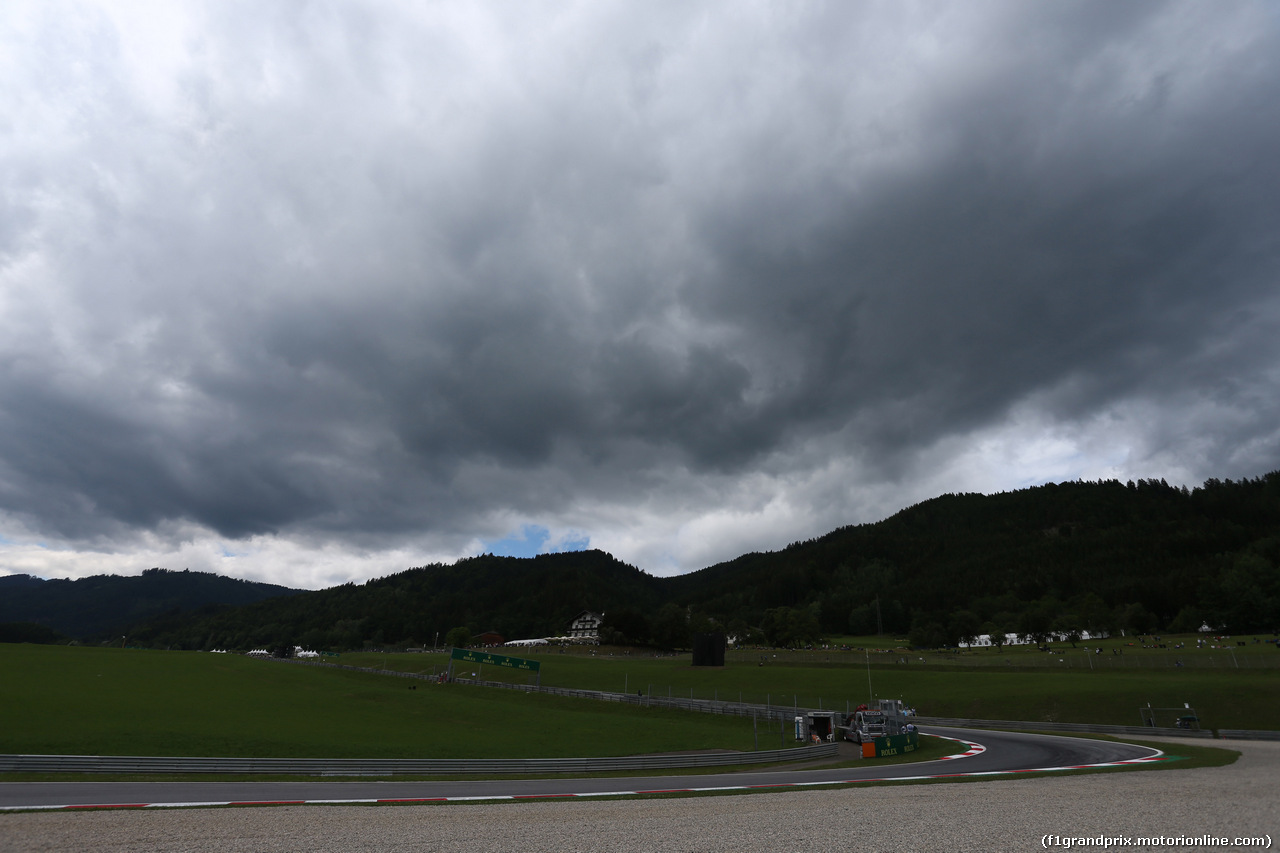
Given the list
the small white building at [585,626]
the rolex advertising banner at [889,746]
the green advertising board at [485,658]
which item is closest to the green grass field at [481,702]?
the green advertising board at [485,658]

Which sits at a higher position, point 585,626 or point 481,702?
point 481,702

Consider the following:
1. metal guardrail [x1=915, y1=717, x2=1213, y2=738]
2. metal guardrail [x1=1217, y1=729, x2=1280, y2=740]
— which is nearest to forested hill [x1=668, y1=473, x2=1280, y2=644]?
metal guardrail [x1=915, y1=717, x2=1213, y2=738]

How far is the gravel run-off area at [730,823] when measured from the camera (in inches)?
496

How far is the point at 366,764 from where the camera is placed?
2925 centimetres

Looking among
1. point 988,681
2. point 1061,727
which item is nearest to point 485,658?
point 988,681

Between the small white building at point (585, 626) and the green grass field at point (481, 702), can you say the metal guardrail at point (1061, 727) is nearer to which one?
the green grass field at point (481, 702)

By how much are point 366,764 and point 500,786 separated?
8777mm

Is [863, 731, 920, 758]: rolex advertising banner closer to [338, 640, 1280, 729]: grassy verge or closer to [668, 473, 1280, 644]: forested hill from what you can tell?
[338, 640, 1280, 729]: grassy verge

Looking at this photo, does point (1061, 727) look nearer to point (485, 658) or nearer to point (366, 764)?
point (366, 764)

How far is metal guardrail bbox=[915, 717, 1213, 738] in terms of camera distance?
42.1 meters

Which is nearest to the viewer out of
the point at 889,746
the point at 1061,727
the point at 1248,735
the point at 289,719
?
the point at 889,746

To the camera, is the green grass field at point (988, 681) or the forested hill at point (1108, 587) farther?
the forested hill at point (1108, 587)

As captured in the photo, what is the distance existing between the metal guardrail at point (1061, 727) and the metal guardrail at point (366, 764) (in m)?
28.5

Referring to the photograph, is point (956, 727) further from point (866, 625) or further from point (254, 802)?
point (866, 625)
